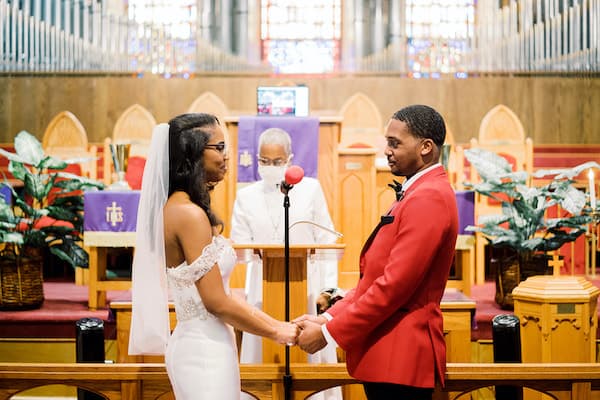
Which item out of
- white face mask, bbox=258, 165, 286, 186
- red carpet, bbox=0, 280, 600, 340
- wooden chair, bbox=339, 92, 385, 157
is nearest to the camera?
white face mask, bbox=258, 165, 286, 186

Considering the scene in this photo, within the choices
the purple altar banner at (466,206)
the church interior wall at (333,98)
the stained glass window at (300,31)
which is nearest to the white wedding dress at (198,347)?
the purple altar banner at (466,206)

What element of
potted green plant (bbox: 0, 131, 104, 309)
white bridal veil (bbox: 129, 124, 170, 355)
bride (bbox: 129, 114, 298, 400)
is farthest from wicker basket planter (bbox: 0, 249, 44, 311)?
bride (bbox: 129, 114, 298, 400)

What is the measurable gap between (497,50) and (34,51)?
5.75 metres

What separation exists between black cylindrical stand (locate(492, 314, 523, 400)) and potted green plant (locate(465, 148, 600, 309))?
203cm

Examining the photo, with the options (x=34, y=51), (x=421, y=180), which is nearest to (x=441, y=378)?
(x=421, y=180)

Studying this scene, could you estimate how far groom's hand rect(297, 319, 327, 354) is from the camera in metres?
2.78

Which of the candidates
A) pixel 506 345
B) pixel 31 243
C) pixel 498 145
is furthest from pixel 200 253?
pixel 498 145

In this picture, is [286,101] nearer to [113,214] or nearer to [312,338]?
[113,214]

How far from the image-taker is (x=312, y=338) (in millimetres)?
2795

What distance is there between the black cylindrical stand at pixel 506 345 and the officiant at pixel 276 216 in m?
1.15

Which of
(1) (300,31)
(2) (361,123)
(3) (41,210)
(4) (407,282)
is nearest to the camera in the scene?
(4) (407,282)

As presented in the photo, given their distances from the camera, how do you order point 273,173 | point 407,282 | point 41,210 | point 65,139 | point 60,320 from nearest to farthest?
point 407,282 → point 273,173 → point 60,320 → point 41,210 → point 65,139

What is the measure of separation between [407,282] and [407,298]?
70 millimetres

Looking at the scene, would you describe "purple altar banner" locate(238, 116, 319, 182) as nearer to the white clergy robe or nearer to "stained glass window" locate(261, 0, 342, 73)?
the white clergy robe
